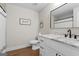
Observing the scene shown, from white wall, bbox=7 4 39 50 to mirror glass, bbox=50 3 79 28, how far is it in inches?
39.2

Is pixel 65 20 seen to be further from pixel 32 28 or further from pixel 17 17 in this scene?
pixel 17 17

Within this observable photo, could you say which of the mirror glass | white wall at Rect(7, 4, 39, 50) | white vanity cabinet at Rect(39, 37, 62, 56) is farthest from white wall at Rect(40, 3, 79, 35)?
white vanity cabinet at Rect(39, 37, 62, 56)

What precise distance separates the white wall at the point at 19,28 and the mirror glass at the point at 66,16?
100 cm

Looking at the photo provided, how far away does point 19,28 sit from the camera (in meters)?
2.55

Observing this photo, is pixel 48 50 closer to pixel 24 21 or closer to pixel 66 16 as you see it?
pixel 66 16

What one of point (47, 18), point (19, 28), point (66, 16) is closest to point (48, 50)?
point (66, 16)

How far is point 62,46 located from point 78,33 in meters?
0.60

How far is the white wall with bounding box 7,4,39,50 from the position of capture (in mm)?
2385

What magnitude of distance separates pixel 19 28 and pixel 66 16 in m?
1.92

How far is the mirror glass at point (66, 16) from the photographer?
1318 millimetres

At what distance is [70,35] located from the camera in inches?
51.5

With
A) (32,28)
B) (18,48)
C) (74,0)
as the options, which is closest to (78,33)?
(74,0)

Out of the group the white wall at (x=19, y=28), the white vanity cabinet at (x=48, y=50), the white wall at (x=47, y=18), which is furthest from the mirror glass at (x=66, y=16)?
the white wall at (x=19, y=28)

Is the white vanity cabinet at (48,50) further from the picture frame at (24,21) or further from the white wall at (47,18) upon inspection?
the picture frame at (24,21)
